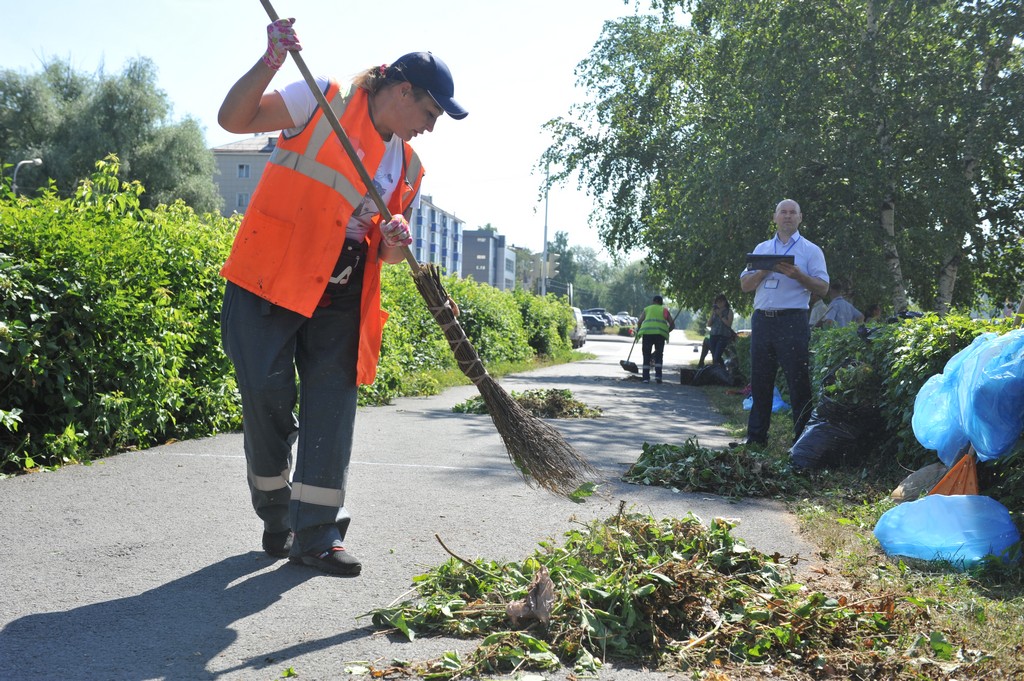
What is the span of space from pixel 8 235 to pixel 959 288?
22.3 m

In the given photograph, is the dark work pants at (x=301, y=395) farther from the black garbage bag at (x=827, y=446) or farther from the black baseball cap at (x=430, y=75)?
the black garbage bag at (x=827, y=446)

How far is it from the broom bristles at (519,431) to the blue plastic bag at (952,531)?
1462 millimetres

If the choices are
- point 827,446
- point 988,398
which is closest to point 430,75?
point 988,398

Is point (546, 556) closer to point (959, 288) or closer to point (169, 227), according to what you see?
point (169, 227)

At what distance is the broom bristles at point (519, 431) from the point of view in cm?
434

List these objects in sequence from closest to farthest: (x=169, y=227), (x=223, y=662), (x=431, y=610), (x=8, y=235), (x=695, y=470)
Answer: (x=223, y=662) < (x=431, y=610) < (x=8, y=235) < (x=695, y=470) < (x=169, y=227)

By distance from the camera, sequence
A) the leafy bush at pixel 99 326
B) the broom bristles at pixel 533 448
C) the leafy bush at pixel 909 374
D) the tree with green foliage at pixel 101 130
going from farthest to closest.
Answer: the tree with green foliage at pixel 101 130
the leafy bush at pixel 99 326
the leafy bush at pixel 909 374
the broom bristles at pixel 533 448

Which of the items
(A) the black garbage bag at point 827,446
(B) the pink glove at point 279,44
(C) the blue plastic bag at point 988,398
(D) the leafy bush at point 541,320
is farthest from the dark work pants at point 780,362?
(D) the leafy bush at point 541,320

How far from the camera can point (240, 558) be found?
4.17 metres

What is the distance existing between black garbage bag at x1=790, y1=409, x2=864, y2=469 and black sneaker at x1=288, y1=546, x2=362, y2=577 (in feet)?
12.8

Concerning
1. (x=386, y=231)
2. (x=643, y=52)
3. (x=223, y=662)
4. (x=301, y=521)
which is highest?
(x=643, y=52)

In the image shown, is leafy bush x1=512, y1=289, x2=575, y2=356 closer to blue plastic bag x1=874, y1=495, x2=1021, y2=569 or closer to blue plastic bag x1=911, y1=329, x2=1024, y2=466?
blue plastic bag x1=911, y1=329, x2=1024, y2=466

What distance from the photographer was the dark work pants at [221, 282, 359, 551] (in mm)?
3859

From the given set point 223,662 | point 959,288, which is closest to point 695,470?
point 223,662
